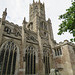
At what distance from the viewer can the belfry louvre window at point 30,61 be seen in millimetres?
13068

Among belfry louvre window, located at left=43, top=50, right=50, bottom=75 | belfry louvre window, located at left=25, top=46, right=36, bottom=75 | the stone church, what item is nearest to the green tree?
the stone church

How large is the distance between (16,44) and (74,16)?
401 inches

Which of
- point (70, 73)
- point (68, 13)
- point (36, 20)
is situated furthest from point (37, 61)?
point (36, 20)

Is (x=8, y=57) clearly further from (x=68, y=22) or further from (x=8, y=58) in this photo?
(x=68, y=22)

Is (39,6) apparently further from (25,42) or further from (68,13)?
(68,13)

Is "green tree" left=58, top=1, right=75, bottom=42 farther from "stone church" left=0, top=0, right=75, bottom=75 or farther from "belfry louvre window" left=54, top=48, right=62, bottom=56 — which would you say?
"belfry louvre window" left=54, top=48, right=62, bottom=56

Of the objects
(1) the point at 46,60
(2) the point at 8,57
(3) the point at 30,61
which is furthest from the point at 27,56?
(1) the point at 46,60

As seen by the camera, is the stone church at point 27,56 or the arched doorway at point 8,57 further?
the stone church at point 27,56

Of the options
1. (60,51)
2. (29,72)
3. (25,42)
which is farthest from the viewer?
(60,51)

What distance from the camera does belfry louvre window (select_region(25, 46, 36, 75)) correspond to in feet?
42.9

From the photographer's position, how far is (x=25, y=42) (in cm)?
1435

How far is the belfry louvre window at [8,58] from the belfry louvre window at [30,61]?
2.30 meters

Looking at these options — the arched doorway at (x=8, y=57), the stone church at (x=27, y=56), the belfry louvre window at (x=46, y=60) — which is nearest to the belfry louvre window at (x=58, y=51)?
the stone church at (x=27, y=56)

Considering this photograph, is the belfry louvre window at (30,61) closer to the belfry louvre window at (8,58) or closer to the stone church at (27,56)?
the stone church at (27,56)
